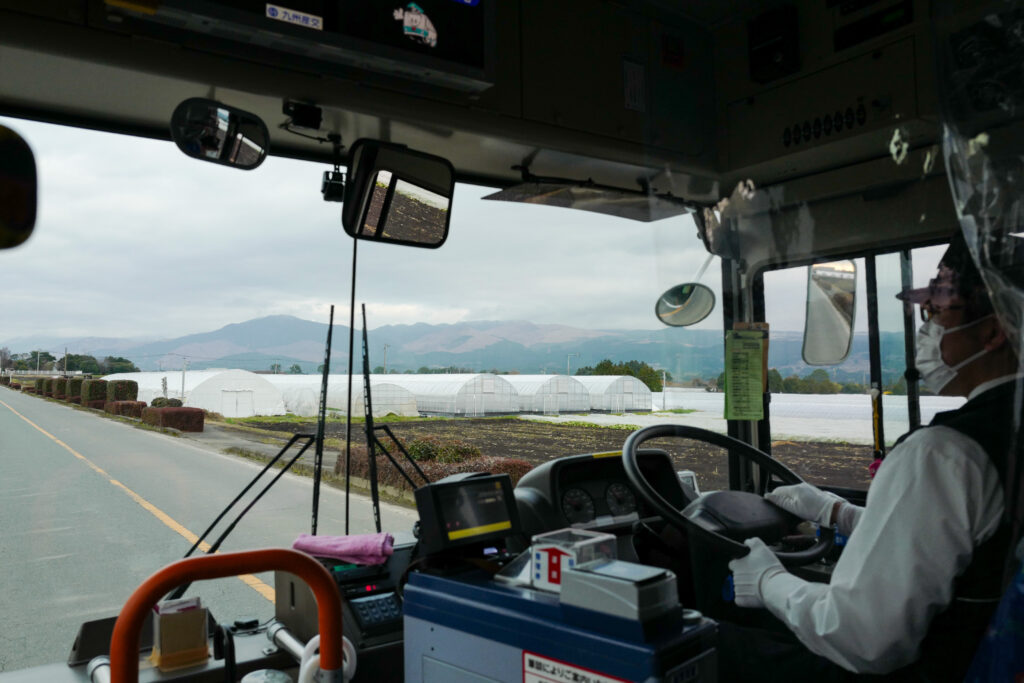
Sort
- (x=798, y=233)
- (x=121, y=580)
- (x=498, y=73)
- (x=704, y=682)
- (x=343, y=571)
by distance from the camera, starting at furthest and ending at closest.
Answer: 1. (x=798, y=233)
2. (x=498, y=73)
3. (x=121, y=580)
4. (x=343, y=571)
5. (x=704, y=682)

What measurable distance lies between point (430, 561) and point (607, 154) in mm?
1769

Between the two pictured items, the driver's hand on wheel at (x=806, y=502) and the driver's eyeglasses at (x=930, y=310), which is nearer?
the driver's eyeglasses at (x=930, y=310)

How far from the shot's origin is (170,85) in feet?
5.99

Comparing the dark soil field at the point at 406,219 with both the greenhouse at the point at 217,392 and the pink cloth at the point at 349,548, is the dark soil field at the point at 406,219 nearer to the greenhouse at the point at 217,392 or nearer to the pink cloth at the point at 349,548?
the greenhouse at the point at 217,392

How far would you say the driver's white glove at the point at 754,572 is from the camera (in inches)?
61.2

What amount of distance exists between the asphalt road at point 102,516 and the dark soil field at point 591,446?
25 centimetres

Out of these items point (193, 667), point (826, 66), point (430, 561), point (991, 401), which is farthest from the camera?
point (826, 66)

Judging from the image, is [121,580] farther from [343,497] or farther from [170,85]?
[170,85]

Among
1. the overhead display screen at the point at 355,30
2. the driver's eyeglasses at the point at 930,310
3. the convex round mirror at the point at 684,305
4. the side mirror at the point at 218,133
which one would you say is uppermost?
the overhead display screen at the point at 355,30

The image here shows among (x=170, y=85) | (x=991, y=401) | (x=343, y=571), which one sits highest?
(x=170, y=85)

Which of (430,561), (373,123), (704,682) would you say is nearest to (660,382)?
(373,123)

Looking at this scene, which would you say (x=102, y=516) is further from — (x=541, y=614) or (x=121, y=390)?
(x=541, y=614)

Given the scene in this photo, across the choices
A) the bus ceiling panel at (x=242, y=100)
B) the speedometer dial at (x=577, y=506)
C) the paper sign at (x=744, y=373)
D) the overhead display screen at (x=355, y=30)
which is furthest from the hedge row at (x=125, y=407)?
the paper sign at (x=744, y=373)

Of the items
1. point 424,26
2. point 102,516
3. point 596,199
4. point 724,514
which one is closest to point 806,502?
point 724,514
